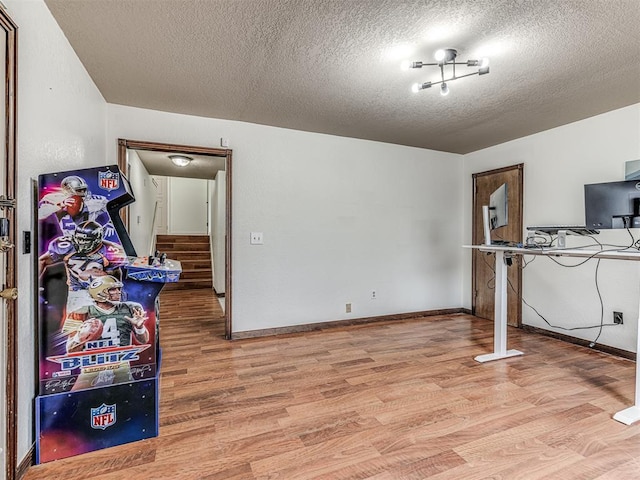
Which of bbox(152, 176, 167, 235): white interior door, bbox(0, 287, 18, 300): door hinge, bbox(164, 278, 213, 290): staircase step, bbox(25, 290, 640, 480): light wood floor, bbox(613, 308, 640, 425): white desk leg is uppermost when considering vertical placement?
bbox(152, 176, 167, 235): white interior door

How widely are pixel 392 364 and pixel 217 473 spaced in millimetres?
1694

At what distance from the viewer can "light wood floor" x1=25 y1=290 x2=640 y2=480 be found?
62.6 inches

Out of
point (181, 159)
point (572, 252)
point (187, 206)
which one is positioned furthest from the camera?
point (187, 206)

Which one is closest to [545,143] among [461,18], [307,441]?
[461,18]

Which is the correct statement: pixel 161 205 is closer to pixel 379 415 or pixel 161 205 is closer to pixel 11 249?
pixel 11 249

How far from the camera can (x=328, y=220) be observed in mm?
3967

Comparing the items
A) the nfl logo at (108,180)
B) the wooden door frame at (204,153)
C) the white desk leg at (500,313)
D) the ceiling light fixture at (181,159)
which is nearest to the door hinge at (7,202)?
the nfl logo at (108,180)

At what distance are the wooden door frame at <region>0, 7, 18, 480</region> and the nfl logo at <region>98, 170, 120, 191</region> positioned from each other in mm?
366

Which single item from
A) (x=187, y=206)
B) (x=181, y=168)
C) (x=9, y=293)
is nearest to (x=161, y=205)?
(x=187, y=206)

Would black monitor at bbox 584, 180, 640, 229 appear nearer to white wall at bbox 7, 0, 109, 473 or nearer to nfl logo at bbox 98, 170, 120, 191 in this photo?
nfl logo at bbox 98, 170, 120, 191

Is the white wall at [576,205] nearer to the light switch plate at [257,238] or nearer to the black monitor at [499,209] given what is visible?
the black monitor at [499,209]

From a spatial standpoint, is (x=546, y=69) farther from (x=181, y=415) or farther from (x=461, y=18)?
(x=181, y=415)

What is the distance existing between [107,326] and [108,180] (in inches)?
30.1

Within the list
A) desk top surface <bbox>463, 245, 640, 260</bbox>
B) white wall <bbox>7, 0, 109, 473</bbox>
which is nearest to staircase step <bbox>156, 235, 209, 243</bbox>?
white wall <bbox>7, 0, 109, 473</bbox>
